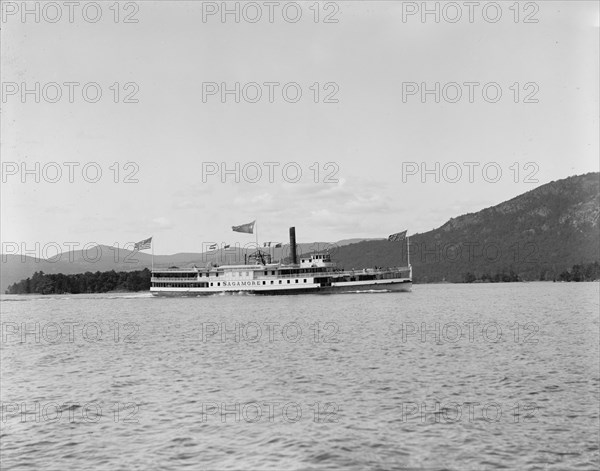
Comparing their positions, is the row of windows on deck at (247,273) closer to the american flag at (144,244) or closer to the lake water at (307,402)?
the american flag at (144,244)

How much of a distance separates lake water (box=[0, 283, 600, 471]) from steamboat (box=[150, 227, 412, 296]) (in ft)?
206

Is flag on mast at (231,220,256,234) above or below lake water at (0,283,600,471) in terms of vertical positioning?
above

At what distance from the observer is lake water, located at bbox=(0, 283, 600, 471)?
15.7 meters

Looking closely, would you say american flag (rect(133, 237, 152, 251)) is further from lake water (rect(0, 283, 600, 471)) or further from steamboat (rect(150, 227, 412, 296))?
lake water (rect(0, 283, 600, 471))

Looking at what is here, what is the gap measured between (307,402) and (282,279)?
8547 centimetres

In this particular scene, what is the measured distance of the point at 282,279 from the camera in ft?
351

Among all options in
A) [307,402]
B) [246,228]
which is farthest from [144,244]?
[307,402]

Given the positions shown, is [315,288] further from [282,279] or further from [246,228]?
[246,228]

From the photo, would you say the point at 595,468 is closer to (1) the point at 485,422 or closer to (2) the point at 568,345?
(1) the point at 485,422

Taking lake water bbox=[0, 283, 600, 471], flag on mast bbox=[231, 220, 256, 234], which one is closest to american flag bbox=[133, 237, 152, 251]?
flag on mast bbox=[231, 220, 256, 234]

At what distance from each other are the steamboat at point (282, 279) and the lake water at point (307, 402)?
206 feet

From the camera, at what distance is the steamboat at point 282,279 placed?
351ft

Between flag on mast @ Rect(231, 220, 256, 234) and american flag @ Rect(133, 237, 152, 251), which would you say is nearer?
american flag @ Rect(133, 237, 152, 251)

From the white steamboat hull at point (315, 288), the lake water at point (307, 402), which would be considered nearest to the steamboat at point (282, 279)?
the white steamboat hull at point (315, 288)
